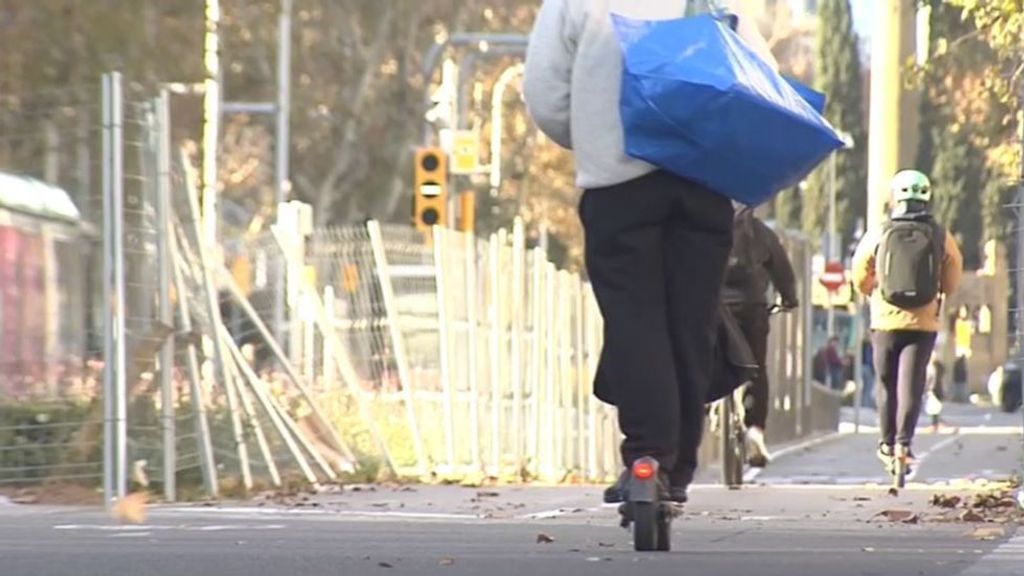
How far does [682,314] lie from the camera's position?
8.45 meters

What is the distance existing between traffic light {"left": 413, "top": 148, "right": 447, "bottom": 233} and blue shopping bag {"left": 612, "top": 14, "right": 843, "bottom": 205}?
19912mm

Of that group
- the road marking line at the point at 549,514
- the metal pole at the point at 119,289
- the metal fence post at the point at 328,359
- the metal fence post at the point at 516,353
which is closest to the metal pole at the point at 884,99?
the metal fence post at the point at 516,353

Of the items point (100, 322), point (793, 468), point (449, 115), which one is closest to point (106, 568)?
point (100, 322)

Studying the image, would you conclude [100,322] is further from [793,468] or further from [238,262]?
[793,468]

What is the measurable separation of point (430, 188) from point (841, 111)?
7515 cm

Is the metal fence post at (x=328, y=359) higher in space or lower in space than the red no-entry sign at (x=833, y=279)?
lower

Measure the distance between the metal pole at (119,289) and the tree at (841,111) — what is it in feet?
A: 294

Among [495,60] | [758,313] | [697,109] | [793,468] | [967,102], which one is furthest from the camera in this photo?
[495,60]

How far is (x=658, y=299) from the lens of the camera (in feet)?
27.6

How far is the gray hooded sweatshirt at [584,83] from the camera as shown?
27.4 feet

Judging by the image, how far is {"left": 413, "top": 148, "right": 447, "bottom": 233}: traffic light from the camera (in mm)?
28422

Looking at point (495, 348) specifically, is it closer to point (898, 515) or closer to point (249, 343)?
point (249, 343)

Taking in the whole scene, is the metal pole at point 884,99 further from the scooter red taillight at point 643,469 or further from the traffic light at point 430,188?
the scooter red taillight at point 643,469

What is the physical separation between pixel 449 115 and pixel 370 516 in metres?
27.4
